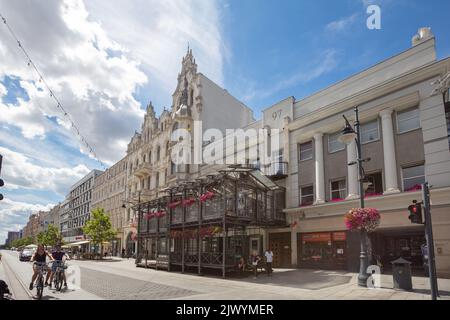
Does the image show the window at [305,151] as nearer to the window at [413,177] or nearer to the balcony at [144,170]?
the window at [413,177]

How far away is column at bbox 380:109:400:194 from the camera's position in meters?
18.4

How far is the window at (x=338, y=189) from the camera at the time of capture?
21.3 meters

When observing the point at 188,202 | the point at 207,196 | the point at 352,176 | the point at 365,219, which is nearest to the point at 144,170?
the point at 188,202

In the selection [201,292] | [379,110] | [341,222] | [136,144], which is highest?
[136,144]

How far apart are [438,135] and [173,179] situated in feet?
84.4

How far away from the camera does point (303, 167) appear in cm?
2389

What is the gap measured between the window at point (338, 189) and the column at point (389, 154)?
296 cm

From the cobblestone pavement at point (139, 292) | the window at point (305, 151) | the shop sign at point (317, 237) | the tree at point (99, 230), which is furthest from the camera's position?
the tree at point (99, 230)

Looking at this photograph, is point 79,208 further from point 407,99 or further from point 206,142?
point 407,99

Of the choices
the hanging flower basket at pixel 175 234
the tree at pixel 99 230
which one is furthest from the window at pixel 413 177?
the tree at pixel 99 230

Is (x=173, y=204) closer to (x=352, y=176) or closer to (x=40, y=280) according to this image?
(x=352, y=176)

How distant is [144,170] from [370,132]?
31584 mm

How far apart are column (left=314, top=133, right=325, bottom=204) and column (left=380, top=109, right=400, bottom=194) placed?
420 centimetres
